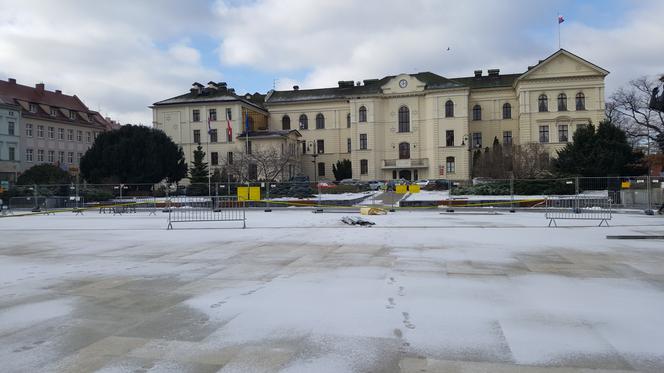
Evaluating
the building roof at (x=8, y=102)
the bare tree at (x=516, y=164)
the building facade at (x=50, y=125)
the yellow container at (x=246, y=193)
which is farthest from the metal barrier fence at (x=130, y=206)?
the building roof at (x=8, y=102)

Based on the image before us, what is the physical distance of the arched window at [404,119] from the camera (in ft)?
273

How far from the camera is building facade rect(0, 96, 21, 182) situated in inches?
2773

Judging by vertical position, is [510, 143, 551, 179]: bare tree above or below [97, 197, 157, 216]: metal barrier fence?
above

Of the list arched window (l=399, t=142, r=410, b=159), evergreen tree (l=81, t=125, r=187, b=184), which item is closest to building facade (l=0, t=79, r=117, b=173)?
evergreen tree (l=81, t=125, r=187, b=184)

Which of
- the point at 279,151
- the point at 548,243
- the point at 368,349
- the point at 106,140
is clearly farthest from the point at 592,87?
the point at 368,349

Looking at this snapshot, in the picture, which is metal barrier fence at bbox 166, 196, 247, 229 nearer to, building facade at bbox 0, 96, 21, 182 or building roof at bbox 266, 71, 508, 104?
building facade at bbox 0, 96, 21, 182

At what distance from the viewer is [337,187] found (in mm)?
48969

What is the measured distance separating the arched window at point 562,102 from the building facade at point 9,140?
77.9 meters

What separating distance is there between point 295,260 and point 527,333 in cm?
653

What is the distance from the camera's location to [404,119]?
83375mm

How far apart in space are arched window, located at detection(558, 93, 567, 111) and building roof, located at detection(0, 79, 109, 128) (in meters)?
75.3

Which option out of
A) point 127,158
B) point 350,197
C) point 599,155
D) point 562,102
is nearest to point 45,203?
point 127,158

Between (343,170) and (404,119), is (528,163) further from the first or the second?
(343,170)

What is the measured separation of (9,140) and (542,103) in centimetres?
7645
